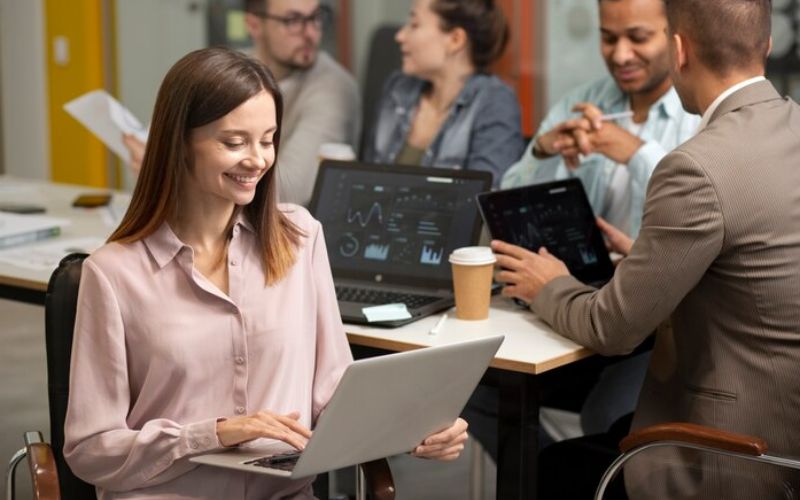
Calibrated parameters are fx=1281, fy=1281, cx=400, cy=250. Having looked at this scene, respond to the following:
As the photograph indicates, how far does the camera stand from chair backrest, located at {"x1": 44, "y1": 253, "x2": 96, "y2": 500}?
2.11m

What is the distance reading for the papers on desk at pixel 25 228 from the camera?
10.8 ft

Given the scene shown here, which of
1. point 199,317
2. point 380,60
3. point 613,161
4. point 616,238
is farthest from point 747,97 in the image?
point 380,60

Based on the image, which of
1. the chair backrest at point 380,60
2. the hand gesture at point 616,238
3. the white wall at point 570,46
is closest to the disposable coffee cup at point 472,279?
the hand gesture at point 616,238

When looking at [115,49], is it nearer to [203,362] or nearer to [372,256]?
[372,256]

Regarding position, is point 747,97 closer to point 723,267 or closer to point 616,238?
point 723,267

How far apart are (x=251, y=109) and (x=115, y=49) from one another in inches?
173

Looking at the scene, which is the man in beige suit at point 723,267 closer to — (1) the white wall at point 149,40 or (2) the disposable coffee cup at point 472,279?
(2) the disposable coffee cup at point 472,279

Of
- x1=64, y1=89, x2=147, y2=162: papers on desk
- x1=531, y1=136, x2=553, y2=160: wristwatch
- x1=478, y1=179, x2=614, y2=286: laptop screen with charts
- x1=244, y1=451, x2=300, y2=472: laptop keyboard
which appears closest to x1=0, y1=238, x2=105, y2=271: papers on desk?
x1=64, y1=89, x2=147, y2=162: papers on desk

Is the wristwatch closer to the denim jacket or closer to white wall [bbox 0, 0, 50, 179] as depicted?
the denim jacket

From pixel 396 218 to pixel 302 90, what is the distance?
173 centimetres

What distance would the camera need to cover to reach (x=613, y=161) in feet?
10.4

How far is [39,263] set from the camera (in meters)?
3.07

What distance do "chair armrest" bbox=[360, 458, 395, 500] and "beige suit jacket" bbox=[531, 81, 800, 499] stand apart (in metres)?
0.53

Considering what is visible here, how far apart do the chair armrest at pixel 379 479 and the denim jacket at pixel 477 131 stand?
1.78 m
